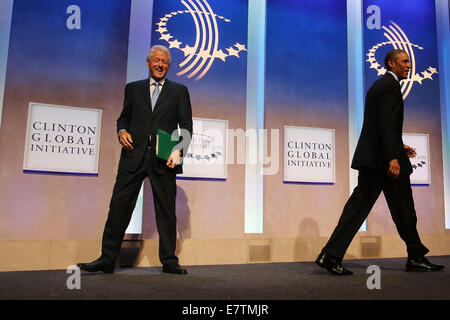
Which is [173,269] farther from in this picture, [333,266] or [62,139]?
[62,139]

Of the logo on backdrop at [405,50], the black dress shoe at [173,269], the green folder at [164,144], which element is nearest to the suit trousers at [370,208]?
the black dress shoe at [173,269]

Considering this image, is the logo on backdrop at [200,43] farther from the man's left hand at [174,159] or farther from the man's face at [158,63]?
the man's left hand at [174,159]

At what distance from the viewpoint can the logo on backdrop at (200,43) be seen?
304 cm

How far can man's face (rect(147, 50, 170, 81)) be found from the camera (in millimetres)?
2307

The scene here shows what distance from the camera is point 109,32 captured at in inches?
114

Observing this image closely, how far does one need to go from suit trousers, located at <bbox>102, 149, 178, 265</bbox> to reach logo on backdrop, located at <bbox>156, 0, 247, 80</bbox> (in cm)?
108

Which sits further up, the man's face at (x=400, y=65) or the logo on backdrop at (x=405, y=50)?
the logo on backdrop at (x=405, y=50)

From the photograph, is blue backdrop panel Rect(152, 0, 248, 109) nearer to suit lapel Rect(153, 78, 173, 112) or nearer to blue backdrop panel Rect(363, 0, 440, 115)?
suit lapel Rect(153, 78, 173, 112)

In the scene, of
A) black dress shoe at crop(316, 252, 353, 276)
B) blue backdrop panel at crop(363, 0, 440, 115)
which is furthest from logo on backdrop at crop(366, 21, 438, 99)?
black dress shoe at crop(316, 252, 353, 276)

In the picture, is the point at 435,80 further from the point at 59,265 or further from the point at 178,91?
the point at 59,265

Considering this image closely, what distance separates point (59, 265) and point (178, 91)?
51.8 inches

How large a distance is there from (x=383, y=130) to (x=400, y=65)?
49cm

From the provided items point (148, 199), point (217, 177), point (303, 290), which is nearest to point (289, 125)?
point (217, 177)

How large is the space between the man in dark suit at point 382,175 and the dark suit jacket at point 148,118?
1.02 metres
